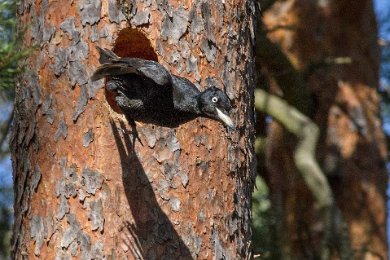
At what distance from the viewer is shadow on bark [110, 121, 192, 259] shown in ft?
11.5

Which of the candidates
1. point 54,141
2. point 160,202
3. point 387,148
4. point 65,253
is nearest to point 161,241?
point 160,202

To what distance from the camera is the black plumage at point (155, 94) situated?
341 cm

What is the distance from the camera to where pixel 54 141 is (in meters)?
3.65

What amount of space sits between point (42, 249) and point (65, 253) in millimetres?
125

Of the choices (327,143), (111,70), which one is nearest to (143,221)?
(111,70)

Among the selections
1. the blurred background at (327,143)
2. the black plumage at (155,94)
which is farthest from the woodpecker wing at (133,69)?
the blurred background at (327,143)

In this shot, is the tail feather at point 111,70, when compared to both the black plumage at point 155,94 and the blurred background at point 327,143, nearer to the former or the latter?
the black plumage at point 155,94

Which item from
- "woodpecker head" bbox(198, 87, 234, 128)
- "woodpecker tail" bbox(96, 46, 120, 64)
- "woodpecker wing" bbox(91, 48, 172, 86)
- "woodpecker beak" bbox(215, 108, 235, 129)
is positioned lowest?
"woodpecker beak" bbox(215, 108, 235, 129)

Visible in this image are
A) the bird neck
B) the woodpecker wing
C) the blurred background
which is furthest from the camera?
the blurred background

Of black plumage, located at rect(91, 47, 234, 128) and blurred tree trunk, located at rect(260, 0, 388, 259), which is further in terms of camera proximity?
blurred tree trunk, located at rect(260, 0, 388, 259)

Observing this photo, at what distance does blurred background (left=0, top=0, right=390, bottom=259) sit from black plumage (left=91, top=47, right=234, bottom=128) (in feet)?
8.39

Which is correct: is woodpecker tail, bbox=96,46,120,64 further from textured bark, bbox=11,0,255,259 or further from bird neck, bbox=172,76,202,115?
bird neck, bbox=172,76,202,115

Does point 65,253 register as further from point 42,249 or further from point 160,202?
point 160,202

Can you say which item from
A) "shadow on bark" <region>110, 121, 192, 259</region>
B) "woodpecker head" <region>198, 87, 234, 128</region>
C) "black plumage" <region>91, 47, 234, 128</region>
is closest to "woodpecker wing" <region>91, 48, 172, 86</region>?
"black plumage" <region>91, 47, 234, 128</region>
